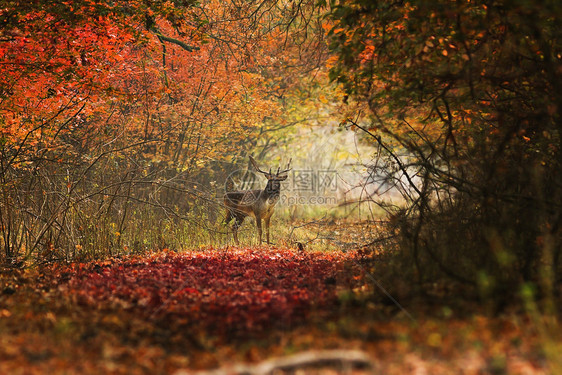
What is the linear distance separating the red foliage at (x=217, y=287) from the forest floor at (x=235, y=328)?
23mm

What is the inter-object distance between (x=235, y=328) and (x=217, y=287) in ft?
7.25

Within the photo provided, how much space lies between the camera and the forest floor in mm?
3836

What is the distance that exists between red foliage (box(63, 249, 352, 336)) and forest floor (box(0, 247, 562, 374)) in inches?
0.9

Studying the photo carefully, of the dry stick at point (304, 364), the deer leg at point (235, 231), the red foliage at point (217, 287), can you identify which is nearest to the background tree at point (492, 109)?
the red foliage at point (217, 287)

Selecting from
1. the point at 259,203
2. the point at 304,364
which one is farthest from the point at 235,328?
the point at 259,203

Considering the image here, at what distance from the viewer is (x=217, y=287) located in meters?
7.22

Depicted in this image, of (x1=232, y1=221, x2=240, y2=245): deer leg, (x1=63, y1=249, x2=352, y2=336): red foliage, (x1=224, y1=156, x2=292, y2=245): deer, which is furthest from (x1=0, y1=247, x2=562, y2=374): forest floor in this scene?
(x1=224, y1=156, x2=292, y2=245): deer

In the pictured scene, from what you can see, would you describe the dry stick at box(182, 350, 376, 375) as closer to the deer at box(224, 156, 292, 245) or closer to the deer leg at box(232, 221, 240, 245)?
the deer at box(224, 156, 292, 245)

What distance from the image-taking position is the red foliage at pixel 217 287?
18.1 feet

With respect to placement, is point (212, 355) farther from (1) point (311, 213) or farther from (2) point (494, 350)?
(1) point (311, 213)

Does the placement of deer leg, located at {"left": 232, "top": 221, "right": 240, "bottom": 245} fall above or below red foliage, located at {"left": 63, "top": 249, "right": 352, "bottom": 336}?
above

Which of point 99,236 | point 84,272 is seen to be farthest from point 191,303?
point 99,236

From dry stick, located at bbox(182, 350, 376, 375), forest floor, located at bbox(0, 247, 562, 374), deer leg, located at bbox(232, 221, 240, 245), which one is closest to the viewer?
dry stick, located at bbox(182, 350, 376, 375)

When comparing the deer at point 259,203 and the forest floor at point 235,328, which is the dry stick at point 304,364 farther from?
the deer at point 259,203
